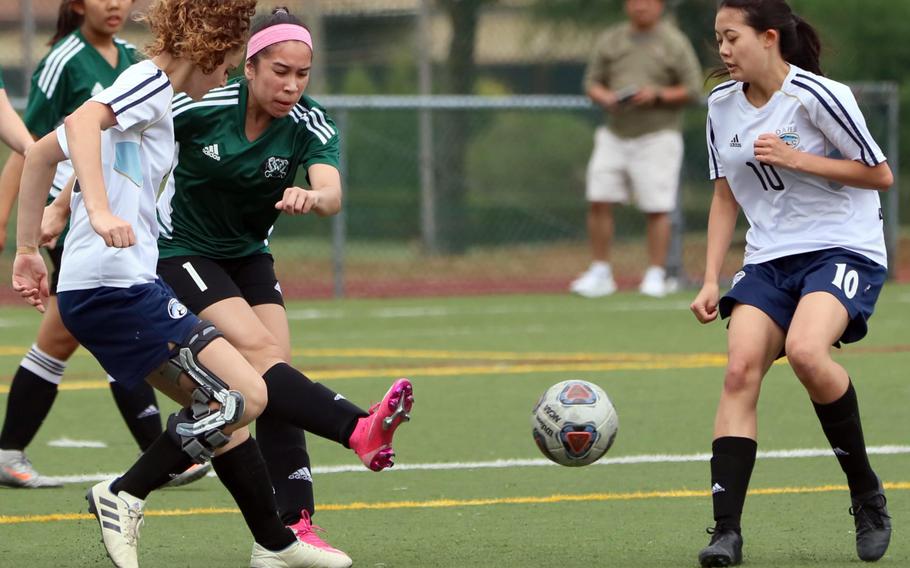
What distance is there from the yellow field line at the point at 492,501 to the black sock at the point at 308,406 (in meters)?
0.85

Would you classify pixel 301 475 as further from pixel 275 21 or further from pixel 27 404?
pixel 27 404

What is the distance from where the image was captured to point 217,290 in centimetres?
490

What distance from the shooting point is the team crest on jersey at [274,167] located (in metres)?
4.96

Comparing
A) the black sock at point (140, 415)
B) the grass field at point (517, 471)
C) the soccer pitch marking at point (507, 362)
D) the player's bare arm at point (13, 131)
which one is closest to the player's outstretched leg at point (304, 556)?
the grass field at point (517, 471)

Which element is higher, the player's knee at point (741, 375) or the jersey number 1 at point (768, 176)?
the jersey number 1 at point (768, 176)

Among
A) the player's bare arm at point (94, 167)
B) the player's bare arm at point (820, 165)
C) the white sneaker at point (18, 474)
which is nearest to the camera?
the player's bare arm at point (94, 167)

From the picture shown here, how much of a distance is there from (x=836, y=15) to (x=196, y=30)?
13.1 m

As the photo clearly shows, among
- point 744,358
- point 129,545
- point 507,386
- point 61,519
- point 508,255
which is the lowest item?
point 508,255

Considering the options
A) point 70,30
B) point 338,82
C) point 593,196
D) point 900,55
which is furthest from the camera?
point 900,55

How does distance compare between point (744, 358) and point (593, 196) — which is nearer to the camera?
point (744, 358)

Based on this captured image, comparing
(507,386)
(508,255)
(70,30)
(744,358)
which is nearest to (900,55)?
(508,255)

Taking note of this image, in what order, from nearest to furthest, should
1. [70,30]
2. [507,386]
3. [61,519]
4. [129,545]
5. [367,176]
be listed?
[129,545], [61,519], [70,30], [507,386], [367,176]

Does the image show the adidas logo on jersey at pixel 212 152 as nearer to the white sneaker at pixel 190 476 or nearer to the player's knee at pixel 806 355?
the white sneaker at pixel 190 476

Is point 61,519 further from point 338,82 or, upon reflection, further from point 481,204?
point 338,82
